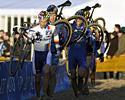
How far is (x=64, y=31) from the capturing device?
1329cm

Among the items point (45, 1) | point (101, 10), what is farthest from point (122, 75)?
point (45, 1)

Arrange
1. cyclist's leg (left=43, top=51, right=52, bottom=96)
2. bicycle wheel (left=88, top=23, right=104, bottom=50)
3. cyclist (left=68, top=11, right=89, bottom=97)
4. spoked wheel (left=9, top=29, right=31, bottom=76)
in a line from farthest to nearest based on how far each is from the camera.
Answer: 1. bicycle wheel (left=88, top=23, right=104, bottom=50)
2. cyclist (left=68, top=11, right=89, bottom=97)
3. spoked wheel (left=9, top=29, right=31, bottom=76)
4. cyclist's leg (left=43, top=51, right=52, bottom=96)

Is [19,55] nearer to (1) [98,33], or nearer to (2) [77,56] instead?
(2) [77,56]

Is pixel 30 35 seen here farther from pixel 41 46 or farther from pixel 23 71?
pixel 23 71

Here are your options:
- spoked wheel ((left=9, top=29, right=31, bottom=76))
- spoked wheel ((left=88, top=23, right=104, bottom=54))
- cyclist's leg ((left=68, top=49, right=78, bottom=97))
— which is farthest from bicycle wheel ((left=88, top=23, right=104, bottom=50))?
spoked wheel ((left=9, top=29, right=31, bottom=76))

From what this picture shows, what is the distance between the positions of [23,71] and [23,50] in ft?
3.69

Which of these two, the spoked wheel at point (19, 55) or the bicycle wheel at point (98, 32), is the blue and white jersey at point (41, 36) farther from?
the bicycle wheel at point (98, 32)

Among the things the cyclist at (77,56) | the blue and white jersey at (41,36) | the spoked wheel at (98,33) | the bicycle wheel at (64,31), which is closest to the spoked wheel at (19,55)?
the blue and white jersey at (41,36)

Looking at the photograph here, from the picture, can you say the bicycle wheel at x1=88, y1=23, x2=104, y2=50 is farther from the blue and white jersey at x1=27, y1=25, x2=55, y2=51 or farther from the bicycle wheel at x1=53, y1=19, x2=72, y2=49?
the blue and white jersey at x1=27, y1=25, x2=55, y2=51

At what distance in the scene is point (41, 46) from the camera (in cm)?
1241

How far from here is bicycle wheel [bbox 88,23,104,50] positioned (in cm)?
1514

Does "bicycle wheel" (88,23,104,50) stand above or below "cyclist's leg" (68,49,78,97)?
above

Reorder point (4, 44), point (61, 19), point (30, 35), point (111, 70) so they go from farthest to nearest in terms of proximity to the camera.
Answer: point (111, 70)
point (4, 44)
point (61, 19)
point (30, 35)

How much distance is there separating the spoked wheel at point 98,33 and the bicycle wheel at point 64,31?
167cm
